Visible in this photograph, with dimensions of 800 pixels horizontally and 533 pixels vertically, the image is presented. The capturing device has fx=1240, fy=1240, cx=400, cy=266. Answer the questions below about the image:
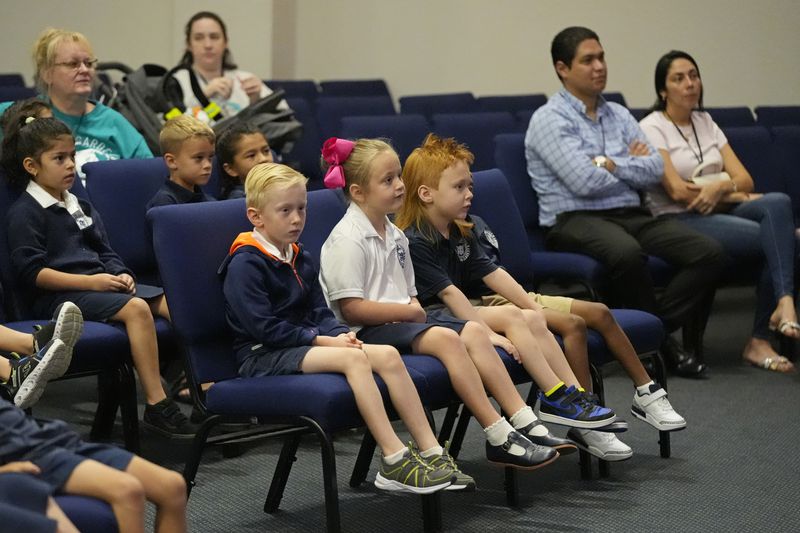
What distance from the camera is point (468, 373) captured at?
10.5 ft

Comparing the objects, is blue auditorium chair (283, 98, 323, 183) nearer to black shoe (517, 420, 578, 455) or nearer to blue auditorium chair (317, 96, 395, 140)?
blue auditorium chair (317, 96, 395, 140)

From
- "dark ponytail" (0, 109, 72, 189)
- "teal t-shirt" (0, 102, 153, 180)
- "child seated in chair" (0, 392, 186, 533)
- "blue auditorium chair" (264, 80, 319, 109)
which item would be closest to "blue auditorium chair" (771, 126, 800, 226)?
"teal t-shirt" (0, 102, 153, 180)

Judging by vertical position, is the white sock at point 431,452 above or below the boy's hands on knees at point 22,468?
below

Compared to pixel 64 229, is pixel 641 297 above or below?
below

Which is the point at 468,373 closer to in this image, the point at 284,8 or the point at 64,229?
the point at 64,229

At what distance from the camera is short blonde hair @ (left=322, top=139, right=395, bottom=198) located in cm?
344

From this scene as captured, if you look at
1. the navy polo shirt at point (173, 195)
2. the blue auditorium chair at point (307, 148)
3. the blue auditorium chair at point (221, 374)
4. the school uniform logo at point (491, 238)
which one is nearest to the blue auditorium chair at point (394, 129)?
the blue auditorium chair at point (307, 148)

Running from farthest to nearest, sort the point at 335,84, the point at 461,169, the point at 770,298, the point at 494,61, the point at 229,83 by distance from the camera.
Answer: the point at 494,61 → the point at 335,84 → the point at 229,83 → the point at 770,298 → the point at 461,169

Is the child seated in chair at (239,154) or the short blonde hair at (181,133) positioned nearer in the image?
the short blonde hair at (181,133)

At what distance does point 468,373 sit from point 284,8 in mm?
6600

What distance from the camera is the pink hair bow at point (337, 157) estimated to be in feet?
11.4

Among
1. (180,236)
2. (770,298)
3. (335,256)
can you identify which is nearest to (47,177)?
(180,236)

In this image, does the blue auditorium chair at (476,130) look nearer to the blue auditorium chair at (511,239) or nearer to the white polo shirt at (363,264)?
the blue auditorium chair at (511,239)

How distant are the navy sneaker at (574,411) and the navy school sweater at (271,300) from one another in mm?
611
